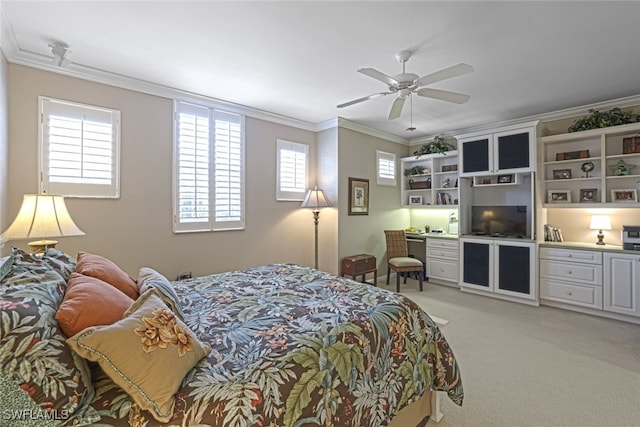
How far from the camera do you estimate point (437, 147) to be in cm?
527

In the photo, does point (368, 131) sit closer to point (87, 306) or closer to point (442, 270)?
point (442, 270)

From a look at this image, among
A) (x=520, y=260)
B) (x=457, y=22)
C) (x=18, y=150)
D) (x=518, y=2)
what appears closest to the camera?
(x=518, y=2)

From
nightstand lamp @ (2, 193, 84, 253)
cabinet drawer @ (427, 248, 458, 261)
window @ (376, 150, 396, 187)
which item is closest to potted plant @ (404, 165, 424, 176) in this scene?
window @ (376, 150, 396, 187)

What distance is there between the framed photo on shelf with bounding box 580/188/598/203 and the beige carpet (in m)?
1.57

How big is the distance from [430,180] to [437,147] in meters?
0.72

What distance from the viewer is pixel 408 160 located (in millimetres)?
5965

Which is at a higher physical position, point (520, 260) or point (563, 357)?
point (520, 260)

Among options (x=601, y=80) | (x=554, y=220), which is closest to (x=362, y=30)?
(x=601, y=80)

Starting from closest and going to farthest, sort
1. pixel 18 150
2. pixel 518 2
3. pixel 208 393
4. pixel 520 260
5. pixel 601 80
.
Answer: pixel 208 393
pixel 518 2
pixel 18 150
pixel 601 80
pixel 520 260

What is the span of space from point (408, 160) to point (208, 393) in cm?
564

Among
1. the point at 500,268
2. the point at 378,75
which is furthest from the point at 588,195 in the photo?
→ the point at 378,75

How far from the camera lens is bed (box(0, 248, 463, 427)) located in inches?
36.5

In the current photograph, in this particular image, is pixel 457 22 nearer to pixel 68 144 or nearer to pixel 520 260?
pixel 520 260

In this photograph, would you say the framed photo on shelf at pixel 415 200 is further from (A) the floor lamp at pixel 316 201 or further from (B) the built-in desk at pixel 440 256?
(A) the floor lamp at pixel 316 201
